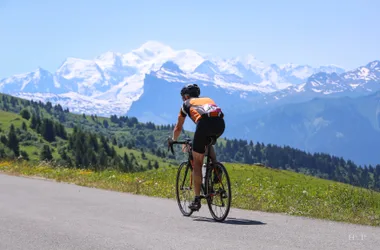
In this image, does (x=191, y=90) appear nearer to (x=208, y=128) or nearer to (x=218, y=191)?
(x=208, y=128)

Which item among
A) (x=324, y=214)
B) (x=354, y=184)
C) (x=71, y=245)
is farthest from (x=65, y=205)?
(x=354, y=184)

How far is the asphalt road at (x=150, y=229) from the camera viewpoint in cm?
910

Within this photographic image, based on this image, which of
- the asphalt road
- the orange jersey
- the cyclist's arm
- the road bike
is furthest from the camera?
the cyclist's arm

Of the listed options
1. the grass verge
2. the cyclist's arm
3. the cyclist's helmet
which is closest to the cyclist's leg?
the cyclist's arm

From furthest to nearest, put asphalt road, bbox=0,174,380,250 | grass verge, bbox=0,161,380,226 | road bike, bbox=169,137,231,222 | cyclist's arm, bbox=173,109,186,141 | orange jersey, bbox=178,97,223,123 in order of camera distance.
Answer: grass verge, bbox=0,161,380,226 → cyclist's arm, bbox=173,109,186,141 → orange jersey, bbox=178,97,223,123 → road bike, bbox=169,137,231,222 → asphalt road, bbox=0,174,380,250

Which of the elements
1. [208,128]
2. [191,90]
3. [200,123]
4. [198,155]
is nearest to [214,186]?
[198,155]

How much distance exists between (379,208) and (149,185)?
8480mm

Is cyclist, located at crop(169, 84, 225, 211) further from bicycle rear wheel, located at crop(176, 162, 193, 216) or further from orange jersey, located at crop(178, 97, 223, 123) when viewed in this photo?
bicycle rear wheel, located at crop(176, 162, 193, 216)

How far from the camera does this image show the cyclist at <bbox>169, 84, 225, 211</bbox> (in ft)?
38.8

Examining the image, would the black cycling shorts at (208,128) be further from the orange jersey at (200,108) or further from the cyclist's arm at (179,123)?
the cyclist's arm at (179,123)

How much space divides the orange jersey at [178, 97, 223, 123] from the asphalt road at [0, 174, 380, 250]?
7.63 ft

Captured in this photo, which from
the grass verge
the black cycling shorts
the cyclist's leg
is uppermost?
the black cycling shorts

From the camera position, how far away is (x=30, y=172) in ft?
85.6

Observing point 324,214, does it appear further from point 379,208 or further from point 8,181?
point 8,181
